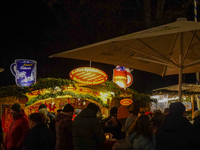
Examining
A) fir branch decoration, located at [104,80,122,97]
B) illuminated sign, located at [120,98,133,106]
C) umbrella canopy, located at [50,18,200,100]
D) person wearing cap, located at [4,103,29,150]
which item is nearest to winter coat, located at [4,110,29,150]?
person wearing cap, located at [4,103,29,150]

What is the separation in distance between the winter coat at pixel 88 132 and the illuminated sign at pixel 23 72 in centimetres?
611

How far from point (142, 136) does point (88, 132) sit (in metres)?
0.97

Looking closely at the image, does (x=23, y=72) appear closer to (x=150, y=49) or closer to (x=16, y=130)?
(x=16, y=130)

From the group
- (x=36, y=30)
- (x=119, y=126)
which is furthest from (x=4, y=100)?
(x=36, y=30)

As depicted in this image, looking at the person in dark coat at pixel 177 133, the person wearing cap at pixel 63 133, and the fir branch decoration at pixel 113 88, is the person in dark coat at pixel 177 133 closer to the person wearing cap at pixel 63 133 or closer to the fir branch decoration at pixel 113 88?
the person wearing cap at pixel 63 133

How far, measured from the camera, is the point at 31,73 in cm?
997

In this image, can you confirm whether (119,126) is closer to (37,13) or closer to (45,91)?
(45,91)

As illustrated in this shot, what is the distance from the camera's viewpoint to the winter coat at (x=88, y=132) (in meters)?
4.15

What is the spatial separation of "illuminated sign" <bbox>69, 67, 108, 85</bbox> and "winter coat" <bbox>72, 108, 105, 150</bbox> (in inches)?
183

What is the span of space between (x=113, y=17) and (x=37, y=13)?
7.19 metres

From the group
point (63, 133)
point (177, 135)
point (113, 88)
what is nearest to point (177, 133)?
point (177, 135)

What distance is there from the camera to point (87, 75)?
29.1ft

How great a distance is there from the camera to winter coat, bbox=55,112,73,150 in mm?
4602

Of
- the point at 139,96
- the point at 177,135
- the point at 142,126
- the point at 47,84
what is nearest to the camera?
the point at 177,135
